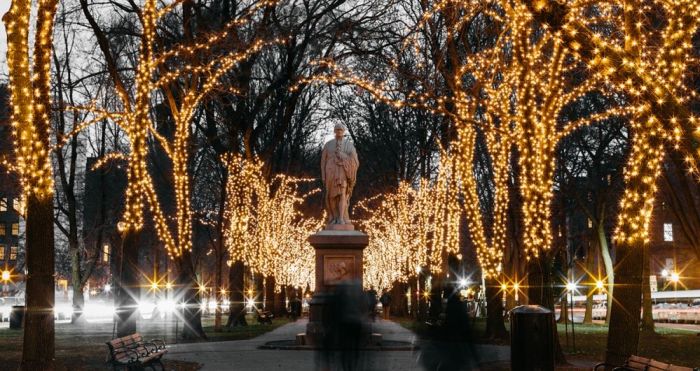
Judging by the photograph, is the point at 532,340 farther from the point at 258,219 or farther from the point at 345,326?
the point at 258,219

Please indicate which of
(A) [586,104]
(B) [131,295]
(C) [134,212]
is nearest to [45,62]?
(C) [134,212]

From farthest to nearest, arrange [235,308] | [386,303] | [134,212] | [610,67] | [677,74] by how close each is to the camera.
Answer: [386,303], [235,308], [134,212], [677,74], [610,67]

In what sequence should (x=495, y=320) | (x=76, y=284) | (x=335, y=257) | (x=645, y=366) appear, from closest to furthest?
1. (x=645, y=366)
2. (x=335, y=257)
3. (x=495, y=320)
4. (x=76, y=284)

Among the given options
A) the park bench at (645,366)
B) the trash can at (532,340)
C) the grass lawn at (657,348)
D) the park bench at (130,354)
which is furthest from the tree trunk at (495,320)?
the park bench at (645,366)

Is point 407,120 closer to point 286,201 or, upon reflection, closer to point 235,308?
point 286,201

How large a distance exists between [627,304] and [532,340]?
1.60 meters

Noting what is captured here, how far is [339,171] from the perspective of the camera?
73.3ft

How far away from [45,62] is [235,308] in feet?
69.6

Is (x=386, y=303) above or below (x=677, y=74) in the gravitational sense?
below

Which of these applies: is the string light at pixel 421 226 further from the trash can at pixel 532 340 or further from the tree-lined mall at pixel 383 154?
the trash can at pixel 532 340

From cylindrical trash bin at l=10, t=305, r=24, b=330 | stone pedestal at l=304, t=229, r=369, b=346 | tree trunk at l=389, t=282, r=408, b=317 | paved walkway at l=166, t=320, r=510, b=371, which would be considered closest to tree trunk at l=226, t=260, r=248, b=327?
cylindrical trash bin at l=10, t=305, r=24, b=330

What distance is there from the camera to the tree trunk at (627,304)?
1170cm

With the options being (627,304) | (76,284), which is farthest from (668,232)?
(627,304)

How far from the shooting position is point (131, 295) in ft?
54.7
